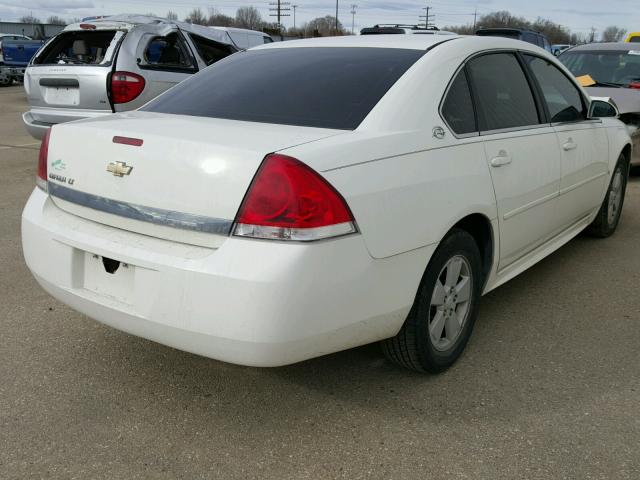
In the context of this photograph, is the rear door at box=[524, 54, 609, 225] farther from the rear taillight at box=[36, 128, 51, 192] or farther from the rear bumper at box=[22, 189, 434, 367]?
the rear taillight at box=[36, 128, 51, 192]

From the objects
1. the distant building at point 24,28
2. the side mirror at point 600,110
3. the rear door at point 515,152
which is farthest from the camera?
the distant building at point 24,28

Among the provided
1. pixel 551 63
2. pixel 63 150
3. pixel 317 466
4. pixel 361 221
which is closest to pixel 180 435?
pixel 317 466

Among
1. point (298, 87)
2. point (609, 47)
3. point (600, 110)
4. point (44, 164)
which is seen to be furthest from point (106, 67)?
point (609, 47)

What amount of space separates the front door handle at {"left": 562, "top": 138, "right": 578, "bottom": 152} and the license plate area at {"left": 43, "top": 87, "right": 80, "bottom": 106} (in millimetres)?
5135

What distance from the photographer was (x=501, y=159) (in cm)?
315

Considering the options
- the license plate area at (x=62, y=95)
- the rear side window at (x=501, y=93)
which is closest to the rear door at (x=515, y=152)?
the rear side window at (x=501, y=93)

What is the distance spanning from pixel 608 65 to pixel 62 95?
6.65m

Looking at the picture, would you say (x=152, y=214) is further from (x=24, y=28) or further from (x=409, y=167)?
(x=24, y=28)

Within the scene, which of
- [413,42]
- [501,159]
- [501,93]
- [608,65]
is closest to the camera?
[501,159]

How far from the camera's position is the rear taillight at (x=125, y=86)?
22.4ft

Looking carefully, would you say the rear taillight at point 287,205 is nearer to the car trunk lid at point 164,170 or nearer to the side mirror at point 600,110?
the car trunk lid at point 164,170

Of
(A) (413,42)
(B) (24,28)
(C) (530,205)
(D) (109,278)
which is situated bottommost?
(D) (109,278)

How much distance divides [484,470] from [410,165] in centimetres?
117

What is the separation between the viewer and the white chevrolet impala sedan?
2.24 m
